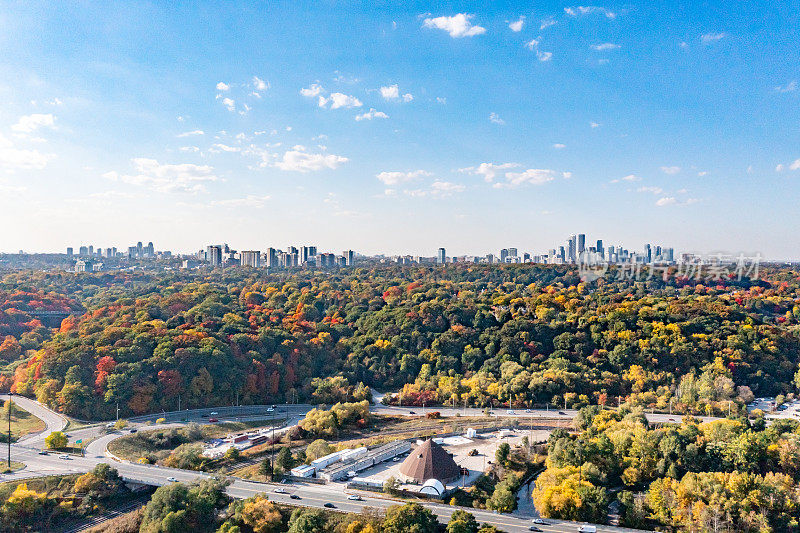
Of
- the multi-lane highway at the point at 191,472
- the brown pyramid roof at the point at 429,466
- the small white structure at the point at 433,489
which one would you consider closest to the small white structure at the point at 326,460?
the multi-lane highway at the point at 191,472

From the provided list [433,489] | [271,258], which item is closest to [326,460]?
[433,489]

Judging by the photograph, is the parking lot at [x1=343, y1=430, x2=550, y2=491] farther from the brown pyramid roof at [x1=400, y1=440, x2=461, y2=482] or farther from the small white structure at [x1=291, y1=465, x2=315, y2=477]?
the small white structure at [x1=291, y1=465, x2=315, y2=477]

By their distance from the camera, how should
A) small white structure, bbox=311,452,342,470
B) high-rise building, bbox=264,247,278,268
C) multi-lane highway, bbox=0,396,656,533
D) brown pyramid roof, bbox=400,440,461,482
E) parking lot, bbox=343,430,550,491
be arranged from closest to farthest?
multi-lane highway, bbox=0,396,656,533 < brown pyramid roof, bbox=400,440,461,482 < parking lot, bbox=343,430,550,491 < small white structure, bbox=311,452,342,470 < high-rise building, bbox=264,247,278,268

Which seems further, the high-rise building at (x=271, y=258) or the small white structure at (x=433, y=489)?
the high-rise building at (x=271, y=258)

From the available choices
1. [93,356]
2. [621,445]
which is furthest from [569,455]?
[93,356]

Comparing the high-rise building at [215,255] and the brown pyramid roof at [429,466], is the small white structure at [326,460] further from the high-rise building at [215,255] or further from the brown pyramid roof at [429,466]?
the high-rise building at [215,255]

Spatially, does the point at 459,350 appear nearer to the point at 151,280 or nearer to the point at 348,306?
the point at 348,306

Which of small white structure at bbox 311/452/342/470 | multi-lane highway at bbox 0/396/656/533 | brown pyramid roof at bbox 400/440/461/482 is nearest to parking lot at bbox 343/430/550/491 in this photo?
brown pyramid roof at bbox 400/440/461/482

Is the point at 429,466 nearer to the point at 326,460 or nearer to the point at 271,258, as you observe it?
the point at 326,460
